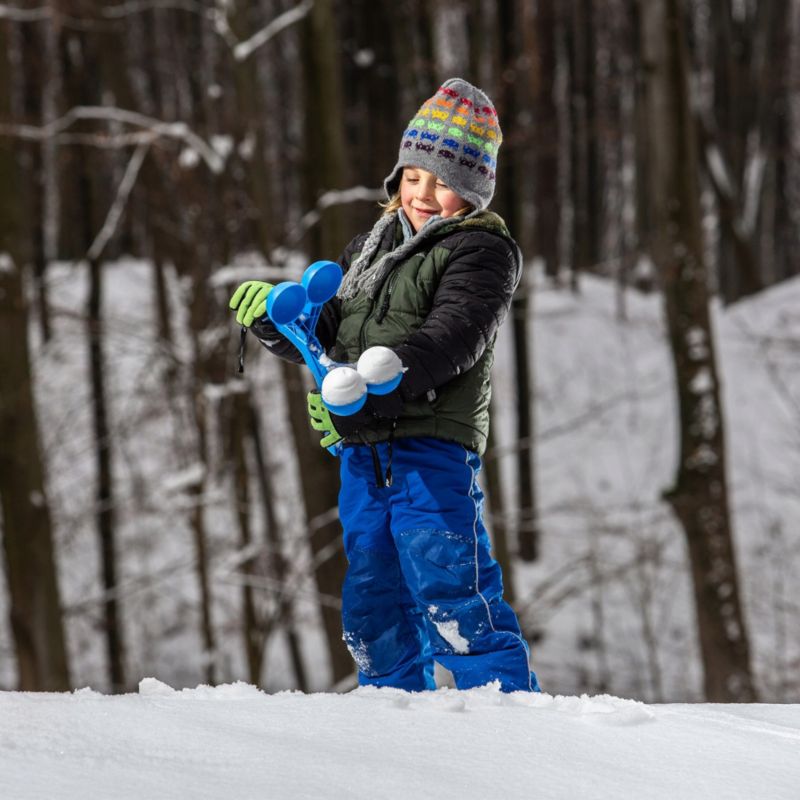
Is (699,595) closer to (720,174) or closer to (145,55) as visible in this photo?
(720,174)

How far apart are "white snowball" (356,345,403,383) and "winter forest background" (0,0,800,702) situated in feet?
12.4

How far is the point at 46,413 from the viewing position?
13.8m

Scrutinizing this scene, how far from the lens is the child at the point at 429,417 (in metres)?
2.46

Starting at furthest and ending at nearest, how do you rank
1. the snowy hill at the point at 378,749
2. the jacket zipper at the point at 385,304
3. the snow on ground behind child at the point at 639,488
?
the snow on ground behind child at the point at 639,488
the jacket zipper at the point at 385,304
the snowy hill at the point at 378,749

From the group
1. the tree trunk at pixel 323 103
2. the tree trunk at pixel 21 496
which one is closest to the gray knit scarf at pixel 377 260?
the tree trunk at pixel 323 103

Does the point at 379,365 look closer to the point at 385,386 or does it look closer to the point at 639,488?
the point at 385,386

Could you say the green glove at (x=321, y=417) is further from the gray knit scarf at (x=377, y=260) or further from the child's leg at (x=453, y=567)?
the gray knit scarf at (x=377, y=260)

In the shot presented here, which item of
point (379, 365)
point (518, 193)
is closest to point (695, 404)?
point (518, 193)

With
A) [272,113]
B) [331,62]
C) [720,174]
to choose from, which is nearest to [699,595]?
[331,62]

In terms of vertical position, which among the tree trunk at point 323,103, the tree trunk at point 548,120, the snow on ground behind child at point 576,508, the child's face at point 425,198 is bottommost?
the snow on ground behind child at point 576,508

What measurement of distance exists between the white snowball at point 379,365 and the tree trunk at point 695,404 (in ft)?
15.8

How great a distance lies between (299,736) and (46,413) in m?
12.8

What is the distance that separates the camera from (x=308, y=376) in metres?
7.25

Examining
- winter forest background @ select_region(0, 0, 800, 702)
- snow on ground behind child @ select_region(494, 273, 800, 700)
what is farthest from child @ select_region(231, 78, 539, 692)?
snow on ground behind child @ select_region(494, 273, 800, 700)
